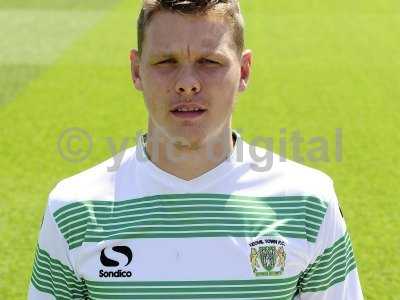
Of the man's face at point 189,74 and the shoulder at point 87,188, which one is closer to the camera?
the man's face at point 189,74

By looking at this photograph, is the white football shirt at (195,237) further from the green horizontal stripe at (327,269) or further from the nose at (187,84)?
the nose at (187,84)

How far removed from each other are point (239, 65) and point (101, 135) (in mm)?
5623

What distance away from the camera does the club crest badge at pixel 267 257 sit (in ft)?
6.39

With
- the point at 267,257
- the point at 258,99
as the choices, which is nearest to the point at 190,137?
the point at 267,257

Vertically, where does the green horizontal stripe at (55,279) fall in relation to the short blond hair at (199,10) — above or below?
below

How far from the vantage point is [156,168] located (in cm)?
203

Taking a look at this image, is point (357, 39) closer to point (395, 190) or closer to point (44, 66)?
point (44, 66)

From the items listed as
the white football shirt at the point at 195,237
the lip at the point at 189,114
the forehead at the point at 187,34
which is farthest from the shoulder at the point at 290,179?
the forehead at the point at 187,34

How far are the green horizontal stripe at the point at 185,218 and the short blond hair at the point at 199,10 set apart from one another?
44 cm

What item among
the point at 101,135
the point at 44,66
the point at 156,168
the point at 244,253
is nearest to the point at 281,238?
the point at 244,253

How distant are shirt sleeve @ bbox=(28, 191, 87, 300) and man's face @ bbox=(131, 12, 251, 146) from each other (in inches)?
17.6

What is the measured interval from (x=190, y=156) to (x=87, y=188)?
12.7 inches

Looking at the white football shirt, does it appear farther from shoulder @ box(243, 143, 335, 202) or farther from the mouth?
the mouth

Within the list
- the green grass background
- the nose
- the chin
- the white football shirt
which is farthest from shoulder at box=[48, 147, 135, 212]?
the green grass background
